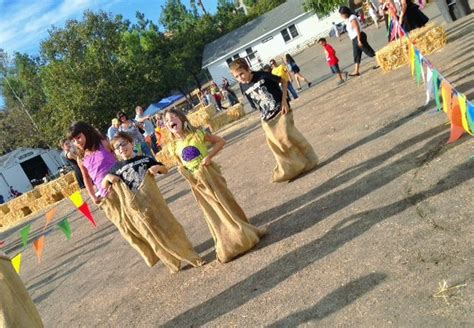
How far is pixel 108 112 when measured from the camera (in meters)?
51.8

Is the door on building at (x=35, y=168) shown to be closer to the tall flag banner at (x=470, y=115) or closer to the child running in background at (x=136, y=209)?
the child running in background at (x=136, y=209)

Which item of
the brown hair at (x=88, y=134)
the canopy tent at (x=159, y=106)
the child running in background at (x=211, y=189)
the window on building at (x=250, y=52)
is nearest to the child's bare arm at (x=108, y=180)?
the brown hair at (x=88, y=134)

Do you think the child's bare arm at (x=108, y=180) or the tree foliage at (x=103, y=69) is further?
the tree foliage at (x=103, y=69)

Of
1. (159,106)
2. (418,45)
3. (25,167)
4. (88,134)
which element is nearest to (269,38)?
(159,106)

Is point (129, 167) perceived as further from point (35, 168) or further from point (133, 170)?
point (35, 168)

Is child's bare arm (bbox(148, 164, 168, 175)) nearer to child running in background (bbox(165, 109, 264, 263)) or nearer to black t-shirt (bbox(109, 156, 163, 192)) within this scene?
black t-shirt (bbox(109, 156, 163, 192))

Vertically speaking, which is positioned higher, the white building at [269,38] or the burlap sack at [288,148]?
the white building at [269,38]

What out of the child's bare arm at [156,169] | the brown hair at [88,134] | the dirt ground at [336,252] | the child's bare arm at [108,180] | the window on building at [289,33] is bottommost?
the dirt ground at [336,252]

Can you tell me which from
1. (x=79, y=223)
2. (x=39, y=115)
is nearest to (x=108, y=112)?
(x=39, y=115)

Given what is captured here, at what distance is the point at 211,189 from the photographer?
5.47m

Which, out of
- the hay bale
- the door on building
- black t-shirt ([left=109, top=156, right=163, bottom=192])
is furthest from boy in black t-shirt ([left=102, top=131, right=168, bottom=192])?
the door on building

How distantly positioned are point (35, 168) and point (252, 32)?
33797 mm

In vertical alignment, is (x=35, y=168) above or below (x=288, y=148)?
above

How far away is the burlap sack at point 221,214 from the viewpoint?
5480 mm
